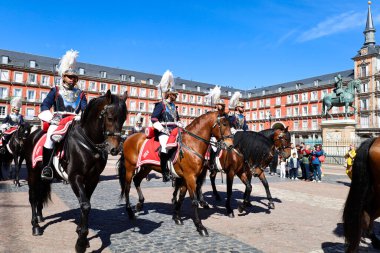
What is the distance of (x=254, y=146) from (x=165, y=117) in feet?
9.68

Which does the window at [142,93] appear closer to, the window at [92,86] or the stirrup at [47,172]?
the window at [92,86]

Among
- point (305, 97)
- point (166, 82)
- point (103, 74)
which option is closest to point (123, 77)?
point (103, 74)

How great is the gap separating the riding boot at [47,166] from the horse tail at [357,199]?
4.73 metres

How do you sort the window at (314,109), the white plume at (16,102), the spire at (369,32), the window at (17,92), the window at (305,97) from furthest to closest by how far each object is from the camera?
the window at (305,97) → the window at (314,109) → the spire at (369,32) → the window at (17,92) → the white plume at (16,102)

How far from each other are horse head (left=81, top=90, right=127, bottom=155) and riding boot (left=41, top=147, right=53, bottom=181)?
974 millimetres

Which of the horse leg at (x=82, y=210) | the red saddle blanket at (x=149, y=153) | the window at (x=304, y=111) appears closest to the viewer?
the horse leg at (x=82, y=210)

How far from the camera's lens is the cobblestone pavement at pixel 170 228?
15.1ft

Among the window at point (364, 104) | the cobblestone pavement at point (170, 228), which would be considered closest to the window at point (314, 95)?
the window at point (364, 104)

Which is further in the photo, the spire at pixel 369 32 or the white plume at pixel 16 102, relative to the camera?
the spire at pixel 369 32

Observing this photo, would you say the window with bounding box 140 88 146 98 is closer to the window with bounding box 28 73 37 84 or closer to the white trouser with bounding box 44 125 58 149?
the window with bounding box 28 73 37 84

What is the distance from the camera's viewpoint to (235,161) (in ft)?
24.5

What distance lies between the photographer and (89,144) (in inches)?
173

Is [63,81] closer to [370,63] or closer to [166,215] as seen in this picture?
[166,215]

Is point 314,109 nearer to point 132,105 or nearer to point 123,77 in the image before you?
point 132,105
